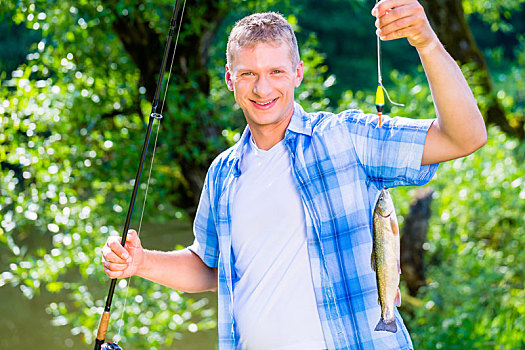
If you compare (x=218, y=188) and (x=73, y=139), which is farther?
(x=73, y=139)

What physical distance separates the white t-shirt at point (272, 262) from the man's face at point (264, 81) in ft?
0.36

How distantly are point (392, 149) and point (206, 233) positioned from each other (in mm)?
727

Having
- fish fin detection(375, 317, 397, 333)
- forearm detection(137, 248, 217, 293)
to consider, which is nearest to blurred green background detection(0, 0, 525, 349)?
forearm detection(137, 248, 217, 293)

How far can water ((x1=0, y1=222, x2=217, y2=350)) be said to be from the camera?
20.0ft

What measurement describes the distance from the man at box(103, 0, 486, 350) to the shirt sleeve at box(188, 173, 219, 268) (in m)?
0.13

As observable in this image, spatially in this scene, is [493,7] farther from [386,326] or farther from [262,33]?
[386,326]

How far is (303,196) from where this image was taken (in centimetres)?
184

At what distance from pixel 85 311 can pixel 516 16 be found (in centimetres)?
1370

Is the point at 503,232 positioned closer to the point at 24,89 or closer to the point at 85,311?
the point at 85,311

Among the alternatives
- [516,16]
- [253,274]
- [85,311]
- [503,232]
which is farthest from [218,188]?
[516,16]

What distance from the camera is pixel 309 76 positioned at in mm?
4367

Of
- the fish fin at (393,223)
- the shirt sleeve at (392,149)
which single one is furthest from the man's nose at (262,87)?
the fish fin at (393,223)

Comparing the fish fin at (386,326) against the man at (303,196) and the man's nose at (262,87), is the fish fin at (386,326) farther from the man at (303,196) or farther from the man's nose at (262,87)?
the man's nose at (262,87)

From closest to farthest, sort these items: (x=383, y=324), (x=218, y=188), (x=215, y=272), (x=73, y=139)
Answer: (x=383, y=324) → (x=218, y=188) → (x=215, y=272) → (x=73, y=139)
